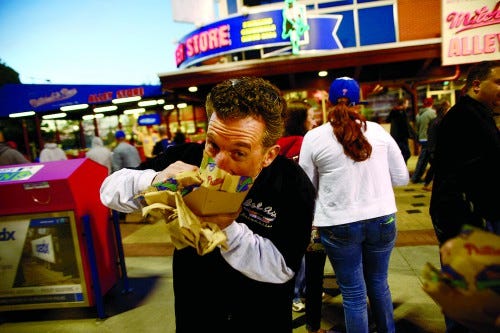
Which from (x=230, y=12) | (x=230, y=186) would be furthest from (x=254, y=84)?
(x=230, y=12)

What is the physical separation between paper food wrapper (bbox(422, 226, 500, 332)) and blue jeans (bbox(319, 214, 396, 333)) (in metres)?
1.39

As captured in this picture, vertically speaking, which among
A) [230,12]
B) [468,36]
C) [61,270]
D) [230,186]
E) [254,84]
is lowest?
[61,270]

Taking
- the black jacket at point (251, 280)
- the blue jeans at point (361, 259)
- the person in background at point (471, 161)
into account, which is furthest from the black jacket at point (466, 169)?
the black jacket at point (251, 280)

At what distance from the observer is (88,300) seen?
131 inches

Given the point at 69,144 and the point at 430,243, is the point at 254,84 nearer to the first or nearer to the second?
the point at 430,243

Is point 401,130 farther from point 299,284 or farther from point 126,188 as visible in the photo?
point 126,188

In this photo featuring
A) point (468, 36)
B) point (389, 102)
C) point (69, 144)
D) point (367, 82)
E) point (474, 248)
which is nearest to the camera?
point (474, 248)

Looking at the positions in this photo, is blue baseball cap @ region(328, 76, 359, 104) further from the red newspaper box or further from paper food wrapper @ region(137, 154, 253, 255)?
the red newspaper box

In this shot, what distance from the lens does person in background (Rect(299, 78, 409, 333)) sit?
7.17ft

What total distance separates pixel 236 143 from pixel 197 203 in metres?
0.32

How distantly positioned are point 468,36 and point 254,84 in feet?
26.1

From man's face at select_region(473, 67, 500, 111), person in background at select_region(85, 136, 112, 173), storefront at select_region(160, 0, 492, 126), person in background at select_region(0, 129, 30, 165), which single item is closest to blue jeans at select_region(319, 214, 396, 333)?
man's face at select_region(473, 67, 500, 111)

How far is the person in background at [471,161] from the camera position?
67.1 inches

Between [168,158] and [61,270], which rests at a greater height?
[168,158]
